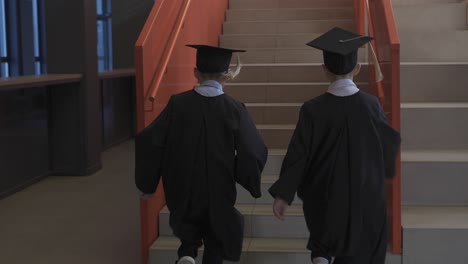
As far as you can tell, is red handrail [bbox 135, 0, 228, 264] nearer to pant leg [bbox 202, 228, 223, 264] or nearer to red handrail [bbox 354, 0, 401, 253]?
pant leg [bbox 202, 228, 223, 264]

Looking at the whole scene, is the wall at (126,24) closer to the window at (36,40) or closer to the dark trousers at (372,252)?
the window at (36,40)

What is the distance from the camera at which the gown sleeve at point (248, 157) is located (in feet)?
10.9

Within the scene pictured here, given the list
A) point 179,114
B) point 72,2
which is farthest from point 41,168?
point 179,114

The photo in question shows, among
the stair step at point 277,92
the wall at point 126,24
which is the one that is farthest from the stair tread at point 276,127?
the wall at point 126,24

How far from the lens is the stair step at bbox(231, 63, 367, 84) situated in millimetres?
5715

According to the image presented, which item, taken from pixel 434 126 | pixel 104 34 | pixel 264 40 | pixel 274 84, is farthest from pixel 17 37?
pixel 434 126

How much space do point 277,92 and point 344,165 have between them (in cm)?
241

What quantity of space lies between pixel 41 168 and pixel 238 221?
4.02 metres

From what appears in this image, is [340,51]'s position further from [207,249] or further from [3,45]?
[3,45]

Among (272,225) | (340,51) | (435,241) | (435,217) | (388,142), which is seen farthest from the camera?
(272,225)

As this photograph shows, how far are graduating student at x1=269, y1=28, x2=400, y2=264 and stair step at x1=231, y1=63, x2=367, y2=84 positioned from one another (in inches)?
99.6

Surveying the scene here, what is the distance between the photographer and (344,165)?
3117 millimetres

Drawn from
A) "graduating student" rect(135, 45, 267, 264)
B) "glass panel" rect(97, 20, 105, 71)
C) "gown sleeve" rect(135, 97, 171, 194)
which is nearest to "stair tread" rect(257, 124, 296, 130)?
"graduating student" rect(135, 45, 267, 264)

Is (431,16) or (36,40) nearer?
(431,16)
